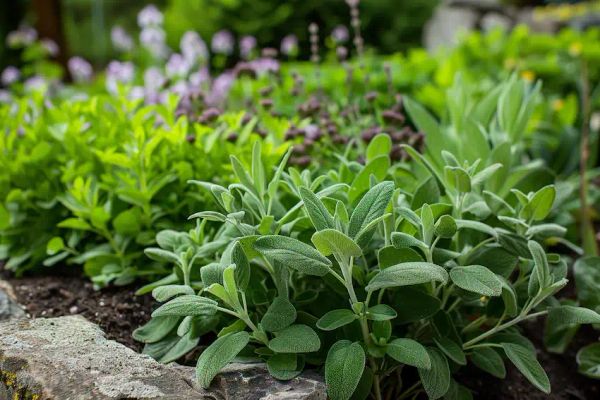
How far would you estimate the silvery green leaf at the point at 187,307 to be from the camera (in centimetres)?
144

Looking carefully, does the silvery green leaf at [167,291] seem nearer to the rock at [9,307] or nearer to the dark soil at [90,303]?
the dark soil at [90,303]

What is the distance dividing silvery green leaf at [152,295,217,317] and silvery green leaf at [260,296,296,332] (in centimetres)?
12

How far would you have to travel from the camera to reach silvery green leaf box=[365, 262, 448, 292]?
1.41 m

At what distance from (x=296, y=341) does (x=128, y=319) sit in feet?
1.92

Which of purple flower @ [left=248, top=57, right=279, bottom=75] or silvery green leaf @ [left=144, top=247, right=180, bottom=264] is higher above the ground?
purple flower @ [left=248, top=57, right=279, bottom=75]

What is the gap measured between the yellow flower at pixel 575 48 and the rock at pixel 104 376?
3.71 metres

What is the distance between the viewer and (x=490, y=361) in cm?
170

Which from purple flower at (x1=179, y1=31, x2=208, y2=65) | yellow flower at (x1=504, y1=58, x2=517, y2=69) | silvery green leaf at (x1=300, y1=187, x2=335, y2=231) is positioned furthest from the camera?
yellow flower at (x1=504, y1=58, x2=517, y2=69)

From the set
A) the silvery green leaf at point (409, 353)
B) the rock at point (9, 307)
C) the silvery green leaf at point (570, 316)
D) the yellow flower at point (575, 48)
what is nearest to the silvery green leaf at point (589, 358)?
the silvery green leaf at point (570, 316)

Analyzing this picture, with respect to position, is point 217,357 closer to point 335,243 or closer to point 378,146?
point 335,243

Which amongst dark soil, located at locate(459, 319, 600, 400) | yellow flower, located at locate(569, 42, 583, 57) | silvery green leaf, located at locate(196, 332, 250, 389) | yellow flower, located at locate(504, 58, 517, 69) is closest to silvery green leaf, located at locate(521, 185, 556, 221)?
dark soil, located at locate(459, 319, 600, 400)

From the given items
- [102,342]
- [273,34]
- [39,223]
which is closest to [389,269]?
[102,342]

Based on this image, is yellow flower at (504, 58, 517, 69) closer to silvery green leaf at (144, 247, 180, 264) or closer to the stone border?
silvery green leaf at (144, 247, 180, 264)

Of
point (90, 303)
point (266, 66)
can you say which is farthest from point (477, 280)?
point (266, 66)
